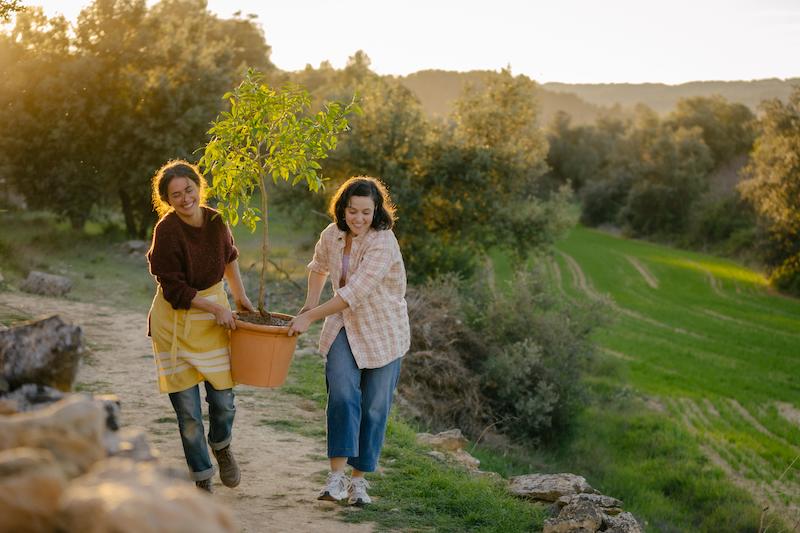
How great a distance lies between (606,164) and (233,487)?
66126 millimetres

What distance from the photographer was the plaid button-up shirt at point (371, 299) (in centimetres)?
549

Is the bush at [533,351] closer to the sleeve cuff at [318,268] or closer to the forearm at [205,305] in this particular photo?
the sleeve cuff at [318,268]

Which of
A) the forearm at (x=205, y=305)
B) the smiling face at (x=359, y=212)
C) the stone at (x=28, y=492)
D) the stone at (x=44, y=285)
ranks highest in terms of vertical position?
the smiling face at (x=359, y=212)

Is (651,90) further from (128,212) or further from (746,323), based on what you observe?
(128,212)

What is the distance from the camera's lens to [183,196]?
16.8ft

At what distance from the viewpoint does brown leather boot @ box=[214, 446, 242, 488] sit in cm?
576

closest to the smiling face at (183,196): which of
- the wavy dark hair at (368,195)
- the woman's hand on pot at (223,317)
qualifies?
the woman's hand on pot at (223,317)

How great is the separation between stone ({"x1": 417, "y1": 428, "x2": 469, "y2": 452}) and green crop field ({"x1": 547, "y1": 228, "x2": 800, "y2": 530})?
4970 mm

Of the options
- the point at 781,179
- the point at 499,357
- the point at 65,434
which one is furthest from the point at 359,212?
the point at 781,179

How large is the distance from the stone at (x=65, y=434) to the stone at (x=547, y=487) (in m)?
5.49

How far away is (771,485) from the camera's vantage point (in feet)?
44.4

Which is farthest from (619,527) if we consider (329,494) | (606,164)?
(606,164)

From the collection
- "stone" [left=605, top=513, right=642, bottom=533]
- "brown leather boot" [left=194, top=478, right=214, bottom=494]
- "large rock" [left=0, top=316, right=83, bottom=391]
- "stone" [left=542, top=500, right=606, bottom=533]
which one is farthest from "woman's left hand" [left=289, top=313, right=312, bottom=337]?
"stone" [left=605, top=513, right=642, bottom=533]

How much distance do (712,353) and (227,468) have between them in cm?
2273
